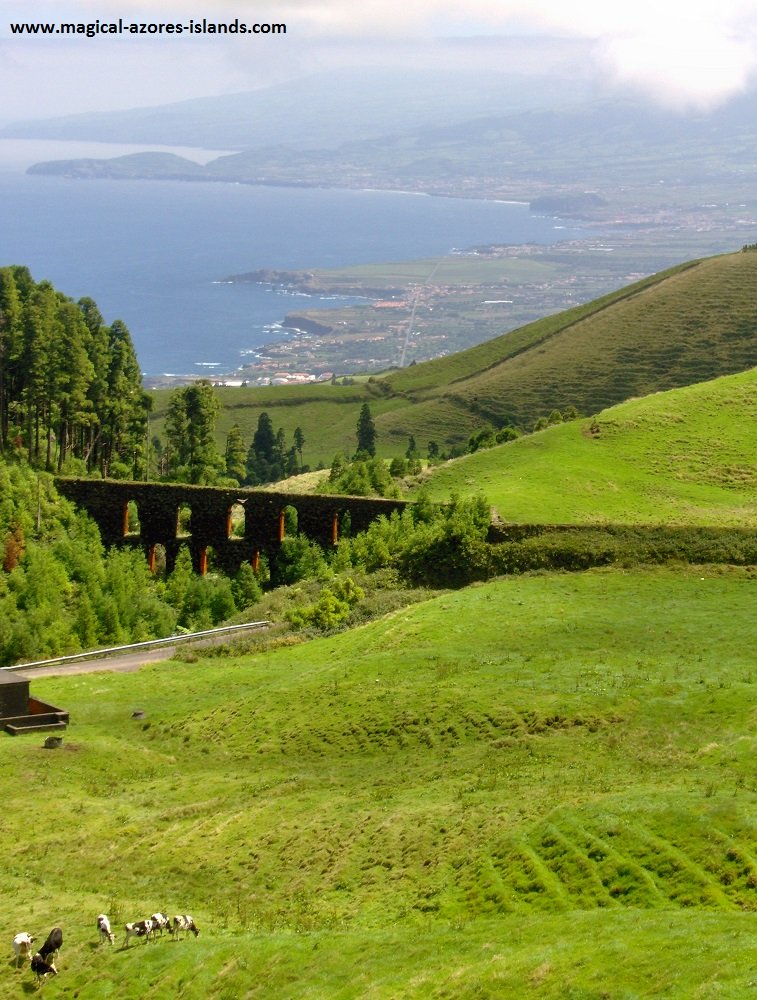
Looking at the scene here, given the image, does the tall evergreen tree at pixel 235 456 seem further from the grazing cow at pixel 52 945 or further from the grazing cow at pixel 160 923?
the grazing cow at pixel 52 945

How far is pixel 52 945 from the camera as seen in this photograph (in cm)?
2605

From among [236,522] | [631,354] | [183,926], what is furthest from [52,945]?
[631,354]

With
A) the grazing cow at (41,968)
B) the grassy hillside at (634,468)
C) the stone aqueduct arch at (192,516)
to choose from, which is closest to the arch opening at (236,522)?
the stone aqueduct arch at (192,516)

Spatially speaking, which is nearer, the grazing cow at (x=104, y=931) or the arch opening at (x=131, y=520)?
the grazing cow at (x=104, y=931)

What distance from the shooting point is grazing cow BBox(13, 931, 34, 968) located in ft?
86.7

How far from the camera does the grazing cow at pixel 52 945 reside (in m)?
26.0

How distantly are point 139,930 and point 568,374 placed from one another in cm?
14098

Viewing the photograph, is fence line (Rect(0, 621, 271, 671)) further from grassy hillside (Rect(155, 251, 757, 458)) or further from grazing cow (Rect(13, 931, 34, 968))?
grassy hillside (Rect(155, 251, 757, 458))

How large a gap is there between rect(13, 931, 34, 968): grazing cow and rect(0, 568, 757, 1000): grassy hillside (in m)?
0.73

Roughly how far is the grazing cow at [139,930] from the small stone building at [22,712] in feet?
65.0

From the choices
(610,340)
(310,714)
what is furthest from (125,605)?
(610,340)

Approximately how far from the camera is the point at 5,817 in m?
35.6

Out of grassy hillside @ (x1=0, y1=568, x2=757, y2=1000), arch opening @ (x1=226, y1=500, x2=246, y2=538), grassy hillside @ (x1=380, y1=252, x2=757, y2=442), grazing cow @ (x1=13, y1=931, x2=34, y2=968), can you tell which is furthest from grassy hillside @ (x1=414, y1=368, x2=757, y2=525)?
grassy hillside @ (x1=380, y1=252, x2=757, y2=442)

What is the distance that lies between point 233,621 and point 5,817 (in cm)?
3229
